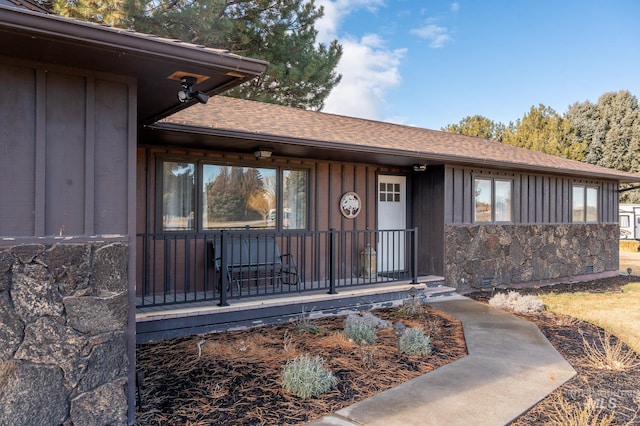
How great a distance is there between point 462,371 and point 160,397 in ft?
8.77

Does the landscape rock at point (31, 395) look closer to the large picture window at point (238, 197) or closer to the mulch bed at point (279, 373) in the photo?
the mulch bed at point (279, 373)

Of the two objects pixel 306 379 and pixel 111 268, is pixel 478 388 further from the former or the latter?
pixel 111 268

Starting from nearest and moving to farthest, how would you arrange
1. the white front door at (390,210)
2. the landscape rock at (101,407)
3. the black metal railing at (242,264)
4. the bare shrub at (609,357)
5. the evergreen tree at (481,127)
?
the landscape rock at (101,407) < the bare shrub at (609,357) < the black metal railing at (242,264) < the white front door at (390,210) < the evergreen tree at (481,127)

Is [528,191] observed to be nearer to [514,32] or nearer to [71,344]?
[514,32]

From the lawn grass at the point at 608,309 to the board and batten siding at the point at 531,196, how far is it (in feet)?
6.21

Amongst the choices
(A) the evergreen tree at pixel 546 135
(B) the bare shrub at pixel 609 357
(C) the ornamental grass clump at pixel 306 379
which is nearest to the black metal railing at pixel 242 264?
(C) the ornamental grass clump at pixel 306 379

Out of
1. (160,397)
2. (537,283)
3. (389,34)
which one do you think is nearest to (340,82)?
(389,34)

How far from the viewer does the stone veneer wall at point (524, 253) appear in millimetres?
7914

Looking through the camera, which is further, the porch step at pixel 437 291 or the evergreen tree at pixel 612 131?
the evergreen tree at pixel 612 131

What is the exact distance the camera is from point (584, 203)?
410 inches

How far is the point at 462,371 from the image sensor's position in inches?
155

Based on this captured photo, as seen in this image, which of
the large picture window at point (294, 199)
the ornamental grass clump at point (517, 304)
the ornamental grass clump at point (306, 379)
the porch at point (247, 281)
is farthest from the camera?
the large picture window at point (294, 199)

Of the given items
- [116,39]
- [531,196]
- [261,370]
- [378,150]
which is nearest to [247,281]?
[261,370]

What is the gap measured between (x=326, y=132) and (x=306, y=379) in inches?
172
